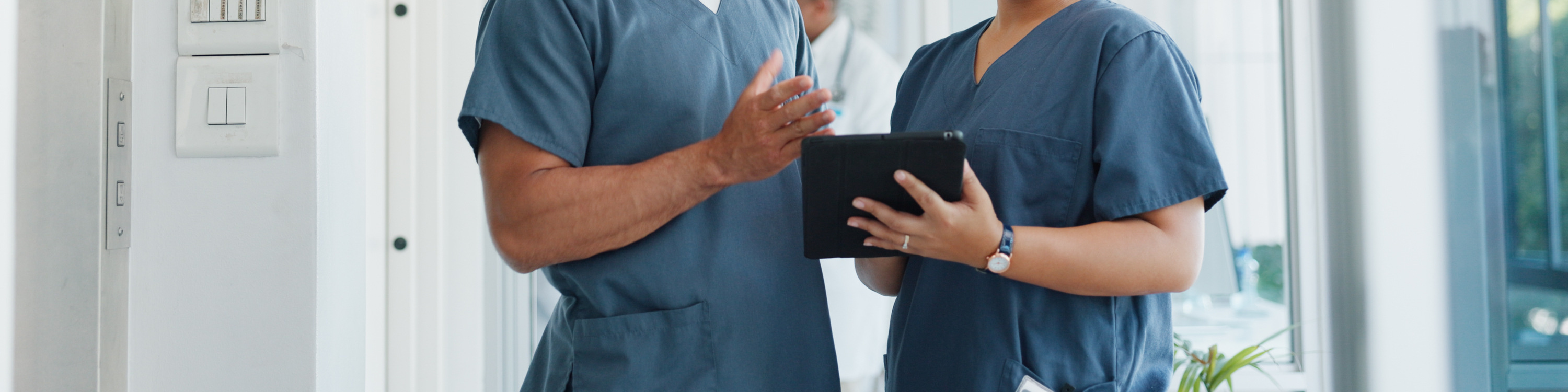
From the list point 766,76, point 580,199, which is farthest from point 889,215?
point 580,199

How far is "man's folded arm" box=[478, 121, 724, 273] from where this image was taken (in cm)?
68

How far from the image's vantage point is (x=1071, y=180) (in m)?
0.70

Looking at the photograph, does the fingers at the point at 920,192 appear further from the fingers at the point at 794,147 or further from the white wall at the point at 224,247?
the white wall at the point at 224,247

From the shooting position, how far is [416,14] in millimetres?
1726

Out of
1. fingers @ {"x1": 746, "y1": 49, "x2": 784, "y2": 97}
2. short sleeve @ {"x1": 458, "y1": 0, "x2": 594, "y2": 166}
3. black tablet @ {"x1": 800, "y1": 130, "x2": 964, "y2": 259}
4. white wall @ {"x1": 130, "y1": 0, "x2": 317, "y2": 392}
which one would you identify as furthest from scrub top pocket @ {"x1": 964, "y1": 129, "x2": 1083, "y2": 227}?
white wall @ {"x1": 130, "y1": 0, "x2": 317, "y2": 392}

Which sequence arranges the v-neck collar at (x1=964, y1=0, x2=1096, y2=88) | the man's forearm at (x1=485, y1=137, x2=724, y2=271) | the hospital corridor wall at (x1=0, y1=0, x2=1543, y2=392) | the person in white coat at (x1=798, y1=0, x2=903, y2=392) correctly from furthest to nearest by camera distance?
the person in white coat at (x1=798, y1=0, x2=903, y2=392) → the hospital corridor wall at (x1=0, y1=0, x2=1543, y2=392) → the v-neck collar at (x1=964, y1=0, x2=1096, y2=88) → the man's forearm at (x1=485, y1=137, x2=724, y2=271)

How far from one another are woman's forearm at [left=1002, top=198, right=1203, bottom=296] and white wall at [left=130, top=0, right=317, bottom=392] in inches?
34.5

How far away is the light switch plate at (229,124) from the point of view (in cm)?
99

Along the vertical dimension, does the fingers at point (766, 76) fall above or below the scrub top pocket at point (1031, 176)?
above

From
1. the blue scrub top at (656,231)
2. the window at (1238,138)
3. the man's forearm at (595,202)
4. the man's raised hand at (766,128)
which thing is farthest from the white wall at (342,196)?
the window at (1238,138)

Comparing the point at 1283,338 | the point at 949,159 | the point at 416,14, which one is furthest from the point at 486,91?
the point at 1283,338

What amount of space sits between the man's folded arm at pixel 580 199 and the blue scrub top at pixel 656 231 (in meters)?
0.03

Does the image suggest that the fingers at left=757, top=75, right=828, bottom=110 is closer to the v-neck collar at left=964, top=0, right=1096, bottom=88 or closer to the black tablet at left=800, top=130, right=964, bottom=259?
the black tablet at left=800, top=130, right=964, bottom=259

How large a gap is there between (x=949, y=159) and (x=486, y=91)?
1.30ft
